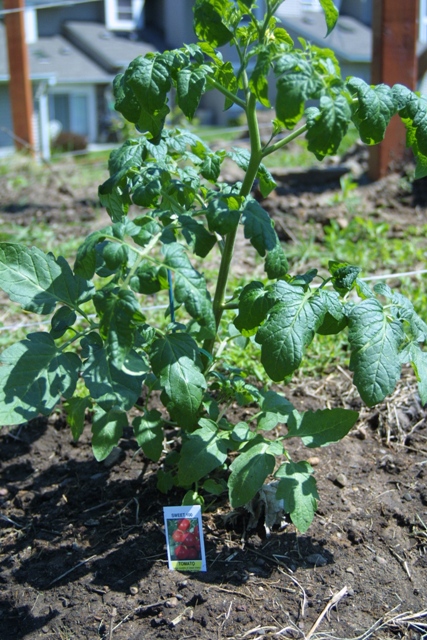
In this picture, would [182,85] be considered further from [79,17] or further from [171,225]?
[79,17]

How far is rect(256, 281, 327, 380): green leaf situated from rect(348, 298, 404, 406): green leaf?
101mm

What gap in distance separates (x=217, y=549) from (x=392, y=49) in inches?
155

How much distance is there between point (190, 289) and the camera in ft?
5.30

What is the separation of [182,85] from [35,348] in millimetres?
746

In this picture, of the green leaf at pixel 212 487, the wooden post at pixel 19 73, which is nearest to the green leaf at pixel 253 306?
the green leaf at pixel 212 487

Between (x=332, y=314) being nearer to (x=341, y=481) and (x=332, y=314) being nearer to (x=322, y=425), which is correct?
(x=322, y=425)

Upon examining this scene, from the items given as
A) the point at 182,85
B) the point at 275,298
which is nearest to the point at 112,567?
the point at 275,298

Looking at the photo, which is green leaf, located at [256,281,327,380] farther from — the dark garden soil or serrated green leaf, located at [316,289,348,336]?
the dark garden soil

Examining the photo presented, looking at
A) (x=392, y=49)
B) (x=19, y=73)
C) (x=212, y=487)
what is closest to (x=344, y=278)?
(x=212, y=487)

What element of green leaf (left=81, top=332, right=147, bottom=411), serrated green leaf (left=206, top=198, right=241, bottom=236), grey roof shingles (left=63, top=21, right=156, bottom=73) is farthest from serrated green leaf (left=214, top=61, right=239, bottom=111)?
grey roof shingles (left=63, top=21, right=156, bottom=73)

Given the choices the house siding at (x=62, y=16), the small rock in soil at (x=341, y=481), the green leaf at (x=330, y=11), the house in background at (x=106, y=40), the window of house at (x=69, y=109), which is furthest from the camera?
the house siding at (x=62, y=16)

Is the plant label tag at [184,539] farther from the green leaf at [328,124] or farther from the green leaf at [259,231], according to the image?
the green leaf at [328,124]

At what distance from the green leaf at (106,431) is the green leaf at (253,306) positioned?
17.6 inches

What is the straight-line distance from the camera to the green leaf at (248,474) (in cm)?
188
